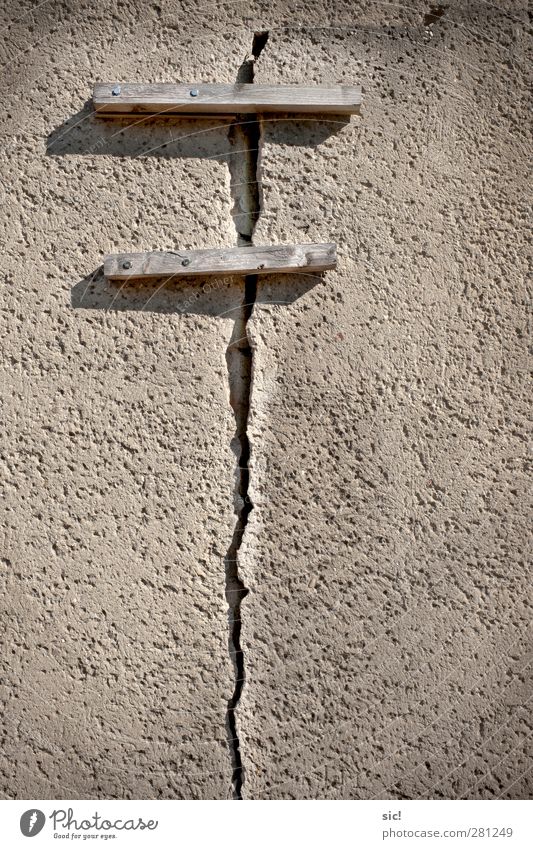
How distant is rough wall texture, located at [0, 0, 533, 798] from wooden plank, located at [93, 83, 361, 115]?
52 millimetres

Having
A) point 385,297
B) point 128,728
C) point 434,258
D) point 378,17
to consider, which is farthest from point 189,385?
point 378,17

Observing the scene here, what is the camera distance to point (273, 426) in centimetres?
200

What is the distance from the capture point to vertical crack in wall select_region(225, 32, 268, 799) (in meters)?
1.99

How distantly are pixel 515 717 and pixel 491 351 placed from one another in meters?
0.84

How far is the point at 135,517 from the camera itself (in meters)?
1.97

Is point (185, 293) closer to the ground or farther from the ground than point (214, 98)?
closer to the ground

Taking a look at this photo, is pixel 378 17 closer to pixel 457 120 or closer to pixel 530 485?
pixel 457 120
